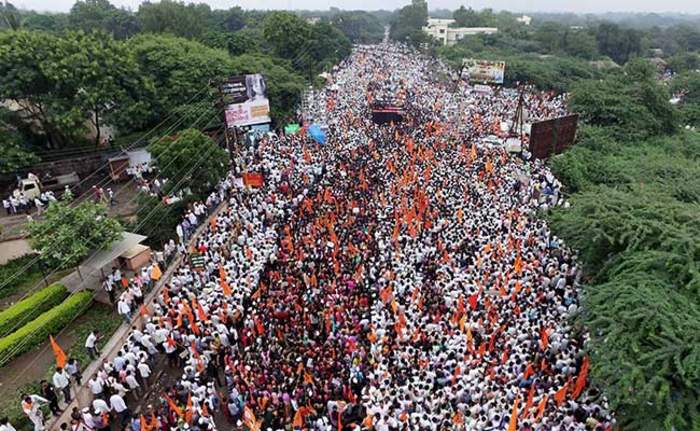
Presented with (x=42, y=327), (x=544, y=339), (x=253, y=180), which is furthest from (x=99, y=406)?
(x=253, y=180)

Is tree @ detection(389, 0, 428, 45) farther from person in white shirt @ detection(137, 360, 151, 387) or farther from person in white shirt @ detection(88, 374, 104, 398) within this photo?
person in white shirt @ detection(88, 374, 104, 398)

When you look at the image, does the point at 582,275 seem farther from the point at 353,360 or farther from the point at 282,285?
the point at 282,285

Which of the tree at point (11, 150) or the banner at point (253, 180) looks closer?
the tree at point (11, 150)

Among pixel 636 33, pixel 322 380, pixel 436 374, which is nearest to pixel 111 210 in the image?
pixel 322 380

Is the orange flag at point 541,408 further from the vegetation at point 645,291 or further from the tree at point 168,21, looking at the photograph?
the tree at point 168,21

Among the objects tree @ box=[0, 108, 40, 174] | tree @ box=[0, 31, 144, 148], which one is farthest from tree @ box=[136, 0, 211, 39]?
tree @ box=[0, 108, 40, 174]

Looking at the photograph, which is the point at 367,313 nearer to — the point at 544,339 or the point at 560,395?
the point at 544,339

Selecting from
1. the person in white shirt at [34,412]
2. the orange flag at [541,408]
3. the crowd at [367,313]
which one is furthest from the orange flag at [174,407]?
the orange flag at [541,408]
